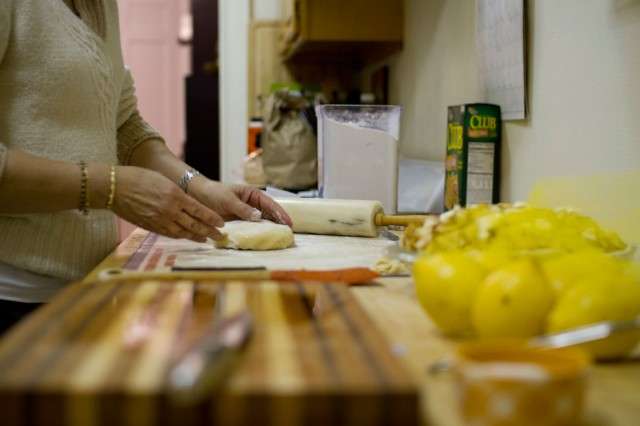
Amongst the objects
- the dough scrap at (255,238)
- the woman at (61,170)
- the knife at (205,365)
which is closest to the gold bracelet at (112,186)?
the woman at (61,170)

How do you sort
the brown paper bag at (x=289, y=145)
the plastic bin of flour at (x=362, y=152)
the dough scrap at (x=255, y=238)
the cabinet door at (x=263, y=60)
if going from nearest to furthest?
the dough scrap at (x=255, y=238) → the plastic bin of flour at (x=362, y=152) → the brown paper bag at (x=289, y=145) → the cabinet door at (x=263, y=60)

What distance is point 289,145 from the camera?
2.69m

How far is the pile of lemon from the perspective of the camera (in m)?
0.65

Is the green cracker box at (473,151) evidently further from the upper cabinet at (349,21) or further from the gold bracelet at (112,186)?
the upper cabinet at (349,21)

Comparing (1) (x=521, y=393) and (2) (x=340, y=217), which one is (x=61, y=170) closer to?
(2) (x=340, y=217)

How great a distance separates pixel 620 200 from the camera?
1146mm

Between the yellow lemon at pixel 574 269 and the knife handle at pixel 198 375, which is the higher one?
the yellow lemon at pixel 574 269

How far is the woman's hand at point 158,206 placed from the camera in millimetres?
1163

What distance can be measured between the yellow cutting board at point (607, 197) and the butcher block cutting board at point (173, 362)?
23.2 inches

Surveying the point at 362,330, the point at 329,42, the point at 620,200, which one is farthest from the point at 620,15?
the point at 329,42

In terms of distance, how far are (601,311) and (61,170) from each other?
0.78 m

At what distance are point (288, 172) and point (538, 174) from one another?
49.6 inches

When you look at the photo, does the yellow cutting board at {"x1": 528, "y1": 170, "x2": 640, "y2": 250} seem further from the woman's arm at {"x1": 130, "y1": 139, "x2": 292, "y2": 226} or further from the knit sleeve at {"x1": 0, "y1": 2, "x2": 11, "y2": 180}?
the knit sleeve at {"x1": 0, "y1": 2, "x2": 11, "y2": 180}

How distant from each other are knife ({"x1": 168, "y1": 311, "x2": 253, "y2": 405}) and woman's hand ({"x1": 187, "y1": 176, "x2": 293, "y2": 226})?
36.1 inches
